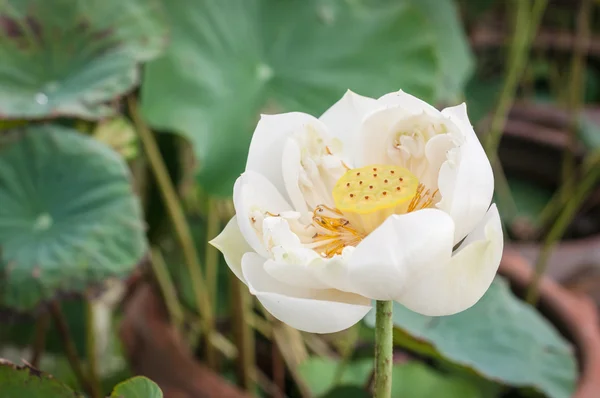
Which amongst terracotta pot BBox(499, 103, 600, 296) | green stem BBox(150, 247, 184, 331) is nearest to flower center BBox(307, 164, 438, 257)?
green stem BBox(150, 247, 184, 331)

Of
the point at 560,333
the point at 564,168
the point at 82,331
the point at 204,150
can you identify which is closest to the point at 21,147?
the point at 204,150

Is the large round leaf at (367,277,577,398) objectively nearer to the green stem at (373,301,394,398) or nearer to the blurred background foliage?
the blurred background foliage

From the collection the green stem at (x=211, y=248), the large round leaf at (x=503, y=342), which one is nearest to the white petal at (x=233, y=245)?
the large round leaf at (x=503, y=342)

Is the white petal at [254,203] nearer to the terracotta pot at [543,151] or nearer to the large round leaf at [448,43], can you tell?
the large round leaf at [448,43]

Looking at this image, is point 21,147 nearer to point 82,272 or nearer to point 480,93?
point 82,272

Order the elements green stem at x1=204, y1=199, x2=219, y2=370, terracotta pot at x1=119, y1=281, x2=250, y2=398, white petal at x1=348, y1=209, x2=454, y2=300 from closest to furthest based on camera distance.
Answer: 1. white petal at x1=348, y1=209, x2=454, y2=300
2. terracotta pot at x1=119, y1=281, x2=250, y2=398
3. green stem at x1=204, y1=199, x2=219, y2=370
